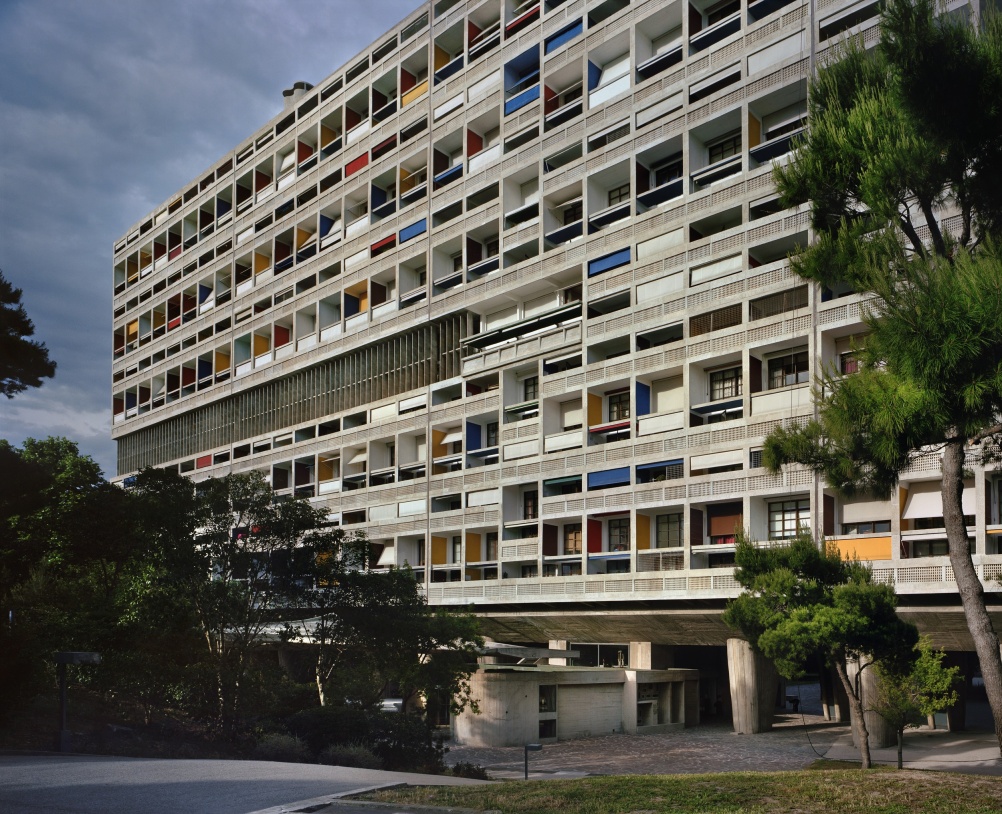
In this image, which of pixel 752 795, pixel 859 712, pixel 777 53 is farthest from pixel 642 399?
pixel 752 795

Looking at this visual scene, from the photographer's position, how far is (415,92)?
47.5 metres

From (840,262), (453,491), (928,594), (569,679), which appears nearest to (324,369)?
(453,491)

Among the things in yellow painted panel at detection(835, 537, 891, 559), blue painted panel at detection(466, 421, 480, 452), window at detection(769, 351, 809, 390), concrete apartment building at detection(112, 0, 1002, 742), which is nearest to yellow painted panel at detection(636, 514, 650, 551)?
concrete apartment building at detection(112, 0, 1002, 742)

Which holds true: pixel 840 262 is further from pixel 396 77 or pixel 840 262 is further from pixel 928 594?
pixel 396 77

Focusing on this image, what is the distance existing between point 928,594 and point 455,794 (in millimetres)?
19249

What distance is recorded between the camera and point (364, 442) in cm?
4784

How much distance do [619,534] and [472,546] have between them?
735cm

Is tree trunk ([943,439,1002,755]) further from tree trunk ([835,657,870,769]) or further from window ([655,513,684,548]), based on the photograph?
window ([655,513,684,548])

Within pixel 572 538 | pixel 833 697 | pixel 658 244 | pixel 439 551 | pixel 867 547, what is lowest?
pixel 833 697

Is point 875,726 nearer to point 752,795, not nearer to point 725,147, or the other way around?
point 725,147

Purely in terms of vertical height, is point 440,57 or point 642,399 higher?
point 440,57

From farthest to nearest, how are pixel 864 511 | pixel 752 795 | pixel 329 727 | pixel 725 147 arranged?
pixel 725 147, pixel 864 511, pixel 329 727, pixel 752 795

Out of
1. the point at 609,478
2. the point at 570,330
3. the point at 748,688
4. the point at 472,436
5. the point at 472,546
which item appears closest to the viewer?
the point at 748,688

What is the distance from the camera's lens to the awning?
1131 inches
